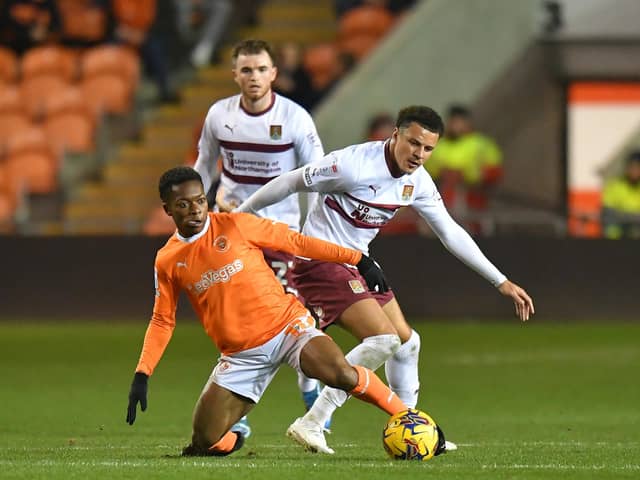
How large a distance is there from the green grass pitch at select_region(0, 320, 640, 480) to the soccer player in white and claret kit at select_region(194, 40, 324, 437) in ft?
4.28

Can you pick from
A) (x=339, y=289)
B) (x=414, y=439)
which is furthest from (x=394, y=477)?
(x=339, y=289)

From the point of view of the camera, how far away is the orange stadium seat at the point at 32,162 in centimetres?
1905

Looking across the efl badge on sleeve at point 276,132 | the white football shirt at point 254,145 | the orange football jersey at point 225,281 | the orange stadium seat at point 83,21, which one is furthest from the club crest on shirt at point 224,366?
the orange stadium seat at point 83,21

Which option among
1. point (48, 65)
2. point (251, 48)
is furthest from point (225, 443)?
point (48, 65)

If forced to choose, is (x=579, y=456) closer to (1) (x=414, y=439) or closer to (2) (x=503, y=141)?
(1) (x=414, y=439)

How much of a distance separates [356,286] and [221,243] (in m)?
1.00

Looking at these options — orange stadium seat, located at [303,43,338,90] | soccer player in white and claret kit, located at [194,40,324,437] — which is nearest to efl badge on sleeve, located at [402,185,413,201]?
soccer player in white and claret kit, located at [194,40,324,437]

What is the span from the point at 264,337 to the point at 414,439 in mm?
940

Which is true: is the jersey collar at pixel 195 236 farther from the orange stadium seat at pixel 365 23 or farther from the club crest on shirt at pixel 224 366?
the orange stadium seat at pixel 365 23

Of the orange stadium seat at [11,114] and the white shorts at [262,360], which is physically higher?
the orange stadium seat at [11,114]

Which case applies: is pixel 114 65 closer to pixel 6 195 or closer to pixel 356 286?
pixel 6 195

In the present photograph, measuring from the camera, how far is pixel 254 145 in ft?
31.7

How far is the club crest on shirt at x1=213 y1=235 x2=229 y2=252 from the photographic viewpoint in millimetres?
8125

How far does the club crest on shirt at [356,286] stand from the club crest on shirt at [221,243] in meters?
0.95
